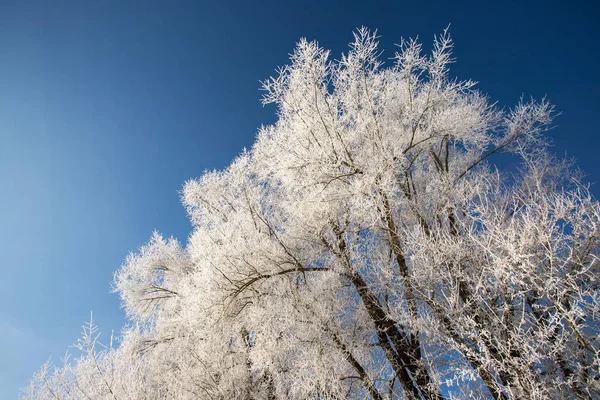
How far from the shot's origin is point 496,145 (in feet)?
28.7

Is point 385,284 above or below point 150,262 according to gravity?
below

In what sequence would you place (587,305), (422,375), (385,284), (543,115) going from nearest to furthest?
(587,305) → (422,375) → (385,284) → (543,115)

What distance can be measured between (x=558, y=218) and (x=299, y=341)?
4.97 metres

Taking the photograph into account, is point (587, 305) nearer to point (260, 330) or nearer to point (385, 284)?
point (385, 284)

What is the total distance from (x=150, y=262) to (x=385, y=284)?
900cm

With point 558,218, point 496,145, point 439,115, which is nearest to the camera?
point 558,218

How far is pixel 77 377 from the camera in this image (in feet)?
29.8

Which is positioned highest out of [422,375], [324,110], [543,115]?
Answer: [324,110]

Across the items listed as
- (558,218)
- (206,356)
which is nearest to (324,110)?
(558,218)

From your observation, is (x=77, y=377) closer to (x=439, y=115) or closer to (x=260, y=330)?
(x=260, y=330)

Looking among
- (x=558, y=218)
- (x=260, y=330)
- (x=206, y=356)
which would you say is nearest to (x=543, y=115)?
(x=558, y=218)

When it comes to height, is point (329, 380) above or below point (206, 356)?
below

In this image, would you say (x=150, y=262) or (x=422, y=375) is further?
(x=150, y=262)

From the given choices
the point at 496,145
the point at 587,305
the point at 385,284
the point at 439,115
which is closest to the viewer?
the point at 587,305
